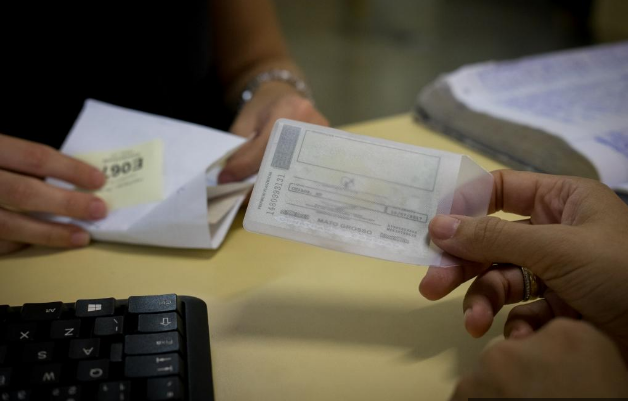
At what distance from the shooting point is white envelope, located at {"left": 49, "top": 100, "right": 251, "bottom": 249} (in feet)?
2.10

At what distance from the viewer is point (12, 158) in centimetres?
67

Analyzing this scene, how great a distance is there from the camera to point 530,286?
553 millimetres

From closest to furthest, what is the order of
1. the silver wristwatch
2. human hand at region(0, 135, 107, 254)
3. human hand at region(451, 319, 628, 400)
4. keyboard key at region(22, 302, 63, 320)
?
human hand at region(451, 319, 628, 400), keyboard key at region(22, 302, 63, 320), human hand at region(0, 135, 107, 254), the silver wristwatch

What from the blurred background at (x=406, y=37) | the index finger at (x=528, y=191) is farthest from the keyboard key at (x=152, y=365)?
the blurred background at (x=406, y=37)

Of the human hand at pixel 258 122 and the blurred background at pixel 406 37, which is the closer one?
the human hand at pixel 258 122

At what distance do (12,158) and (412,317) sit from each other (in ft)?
1.58

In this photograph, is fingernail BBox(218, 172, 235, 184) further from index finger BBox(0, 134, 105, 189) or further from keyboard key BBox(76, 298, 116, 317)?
keyboard key BBox(76, 298, 116, 317)

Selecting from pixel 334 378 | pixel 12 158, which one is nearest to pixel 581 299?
pixel 334 378

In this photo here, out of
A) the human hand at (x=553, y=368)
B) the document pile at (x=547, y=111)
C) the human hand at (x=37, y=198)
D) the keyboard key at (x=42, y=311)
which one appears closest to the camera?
the human hand at (x=553, y=368)

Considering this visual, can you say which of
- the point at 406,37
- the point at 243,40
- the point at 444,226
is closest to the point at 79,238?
the point at 444,226

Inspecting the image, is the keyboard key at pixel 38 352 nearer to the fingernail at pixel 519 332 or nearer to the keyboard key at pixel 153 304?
the keyboard key at pixel 153 304

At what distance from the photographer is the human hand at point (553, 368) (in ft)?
1.26

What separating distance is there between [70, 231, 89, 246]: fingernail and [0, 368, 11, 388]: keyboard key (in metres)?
0.23

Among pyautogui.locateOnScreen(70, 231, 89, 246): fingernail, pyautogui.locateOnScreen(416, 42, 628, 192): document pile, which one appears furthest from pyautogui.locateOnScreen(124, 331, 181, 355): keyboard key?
pyautogui.locateOnScreen(416, 42, 628, 192): document pile
